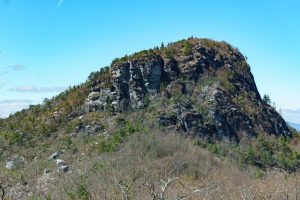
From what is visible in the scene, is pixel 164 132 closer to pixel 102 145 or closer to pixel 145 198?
pixel 102 145

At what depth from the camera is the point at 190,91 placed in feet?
217

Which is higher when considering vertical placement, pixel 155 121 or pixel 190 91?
pixel 190 91

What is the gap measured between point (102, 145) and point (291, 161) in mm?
22455

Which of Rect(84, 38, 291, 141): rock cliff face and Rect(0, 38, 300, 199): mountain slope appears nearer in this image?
Rect(0, 38, 300, 199): mountain slope

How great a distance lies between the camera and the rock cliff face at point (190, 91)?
6178 cm

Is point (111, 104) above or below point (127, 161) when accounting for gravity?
above

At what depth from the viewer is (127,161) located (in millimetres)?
43625

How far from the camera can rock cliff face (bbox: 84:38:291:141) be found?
61.8 meters

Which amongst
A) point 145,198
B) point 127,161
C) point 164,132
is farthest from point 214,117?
point 145,198

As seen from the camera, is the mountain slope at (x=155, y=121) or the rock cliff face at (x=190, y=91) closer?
the mountain slope at (x=155, y=121)

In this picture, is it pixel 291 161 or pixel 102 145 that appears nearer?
pixel 102 145

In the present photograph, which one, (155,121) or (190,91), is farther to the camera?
(190,91)

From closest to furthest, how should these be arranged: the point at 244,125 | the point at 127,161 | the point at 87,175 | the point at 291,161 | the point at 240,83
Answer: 1. the point at 87,175
2. the point at 127,161
3. the point at 291,161
4. the point at 244,125
5. the point at 240,83

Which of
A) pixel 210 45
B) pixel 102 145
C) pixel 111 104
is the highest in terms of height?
pixel 210 45
